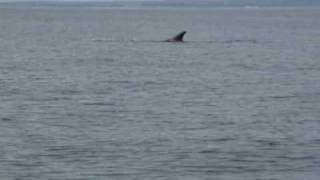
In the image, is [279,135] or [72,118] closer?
[279,135]

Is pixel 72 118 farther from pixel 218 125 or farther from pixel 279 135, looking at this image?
pixel 279 135

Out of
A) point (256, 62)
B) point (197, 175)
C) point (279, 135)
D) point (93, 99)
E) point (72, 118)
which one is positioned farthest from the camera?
point (256, 62)

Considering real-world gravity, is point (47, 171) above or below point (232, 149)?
above

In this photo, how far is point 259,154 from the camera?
28.7 meters

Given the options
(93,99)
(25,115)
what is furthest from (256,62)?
(25,115)

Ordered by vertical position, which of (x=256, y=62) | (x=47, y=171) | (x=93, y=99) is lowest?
(x=256, y=62)

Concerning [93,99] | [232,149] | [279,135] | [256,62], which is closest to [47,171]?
[232,149]

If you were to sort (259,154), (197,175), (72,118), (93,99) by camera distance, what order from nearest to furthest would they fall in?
(197,175) → (259,154) → (72,118) → (93,99)

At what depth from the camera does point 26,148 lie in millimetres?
29312

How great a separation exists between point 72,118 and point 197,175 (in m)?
9.60

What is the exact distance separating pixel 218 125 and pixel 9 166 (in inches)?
332

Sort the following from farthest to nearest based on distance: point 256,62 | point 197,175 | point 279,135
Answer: point 256,62 → point 279,135 → point 197,175

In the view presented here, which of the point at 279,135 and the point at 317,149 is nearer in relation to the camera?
the point at 317,149

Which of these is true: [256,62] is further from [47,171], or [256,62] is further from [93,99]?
[47,171]
